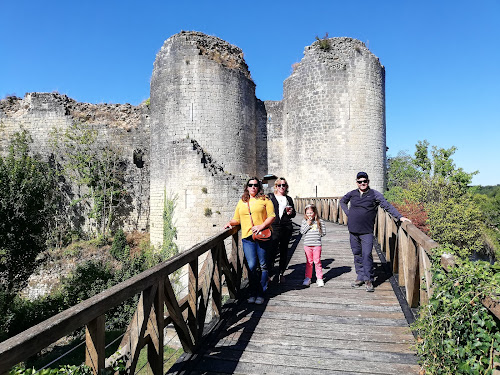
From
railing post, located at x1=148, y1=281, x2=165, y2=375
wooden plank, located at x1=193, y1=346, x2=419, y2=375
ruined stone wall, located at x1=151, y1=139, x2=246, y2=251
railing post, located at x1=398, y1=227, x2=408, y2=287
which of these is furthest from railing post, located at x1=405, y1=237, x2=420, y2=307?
ruined stone wall, located at x1=151, y1=139, x2=246, y2=251

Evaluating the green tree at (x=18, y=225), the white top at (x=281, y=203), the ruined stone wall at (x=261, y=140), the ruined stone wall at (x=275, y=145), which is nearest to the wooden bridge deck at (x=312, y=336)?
the white top at (x=281, y=203)

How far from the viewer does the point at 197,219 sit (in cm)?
1538

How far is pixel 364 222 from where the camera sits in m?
4.98

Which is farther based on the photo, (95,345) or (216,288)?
(216,288)

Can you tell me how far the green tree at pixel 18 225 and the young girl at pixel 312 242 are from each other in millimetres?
13822

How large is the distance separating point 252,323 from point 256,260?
35.7 inches

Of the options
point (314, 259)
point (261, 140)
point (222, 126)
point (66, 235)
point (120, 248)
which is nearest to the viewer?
point (314, 259)

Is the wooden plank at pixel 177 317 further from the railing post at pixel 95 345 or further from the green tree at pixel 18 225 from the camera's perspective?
the green tree at pixel 18 225

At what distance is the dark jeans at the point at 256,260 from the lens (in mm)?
4578

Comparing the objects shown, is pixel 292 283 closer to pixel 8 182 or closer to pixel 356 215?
pixel 356 215

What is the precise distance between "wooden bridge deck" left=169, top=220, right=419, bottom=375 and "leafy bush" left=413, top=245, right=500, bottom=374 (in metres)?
0.62

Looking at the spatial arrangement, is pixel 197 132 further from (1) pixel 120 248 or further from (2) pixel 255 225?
(2) pixel 255 225

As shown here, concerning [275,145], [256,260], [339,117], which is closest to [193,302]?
[256,260]

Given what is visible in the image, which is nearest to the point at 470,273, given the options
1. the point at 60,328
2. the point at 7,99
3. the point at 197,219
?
the point at 60,328
